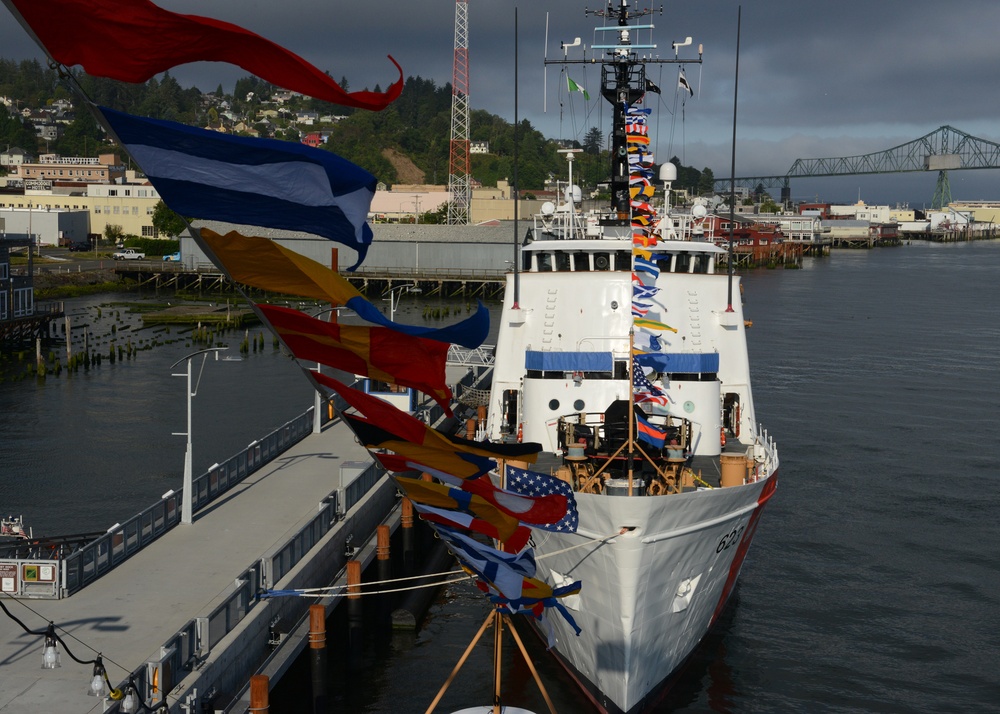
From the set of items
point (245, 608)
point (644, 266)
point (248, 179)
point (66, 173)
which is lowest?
point (245, 608)

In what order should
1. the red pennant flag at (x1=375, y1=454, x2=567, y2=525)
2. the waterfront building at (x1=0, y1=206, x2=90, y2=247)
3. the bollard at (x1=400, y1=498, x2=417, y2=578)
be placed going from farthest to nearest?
1. the waterfront building at (x1=0, y1=206, x2=90, y2=247)
2. the bollard at (x1=400, y1=498, x2=417, y2=578)
3. the red pennant flag at (x1=375, y1=454, x2=567, y2=525)

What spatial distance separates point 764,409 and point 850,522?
713 inches

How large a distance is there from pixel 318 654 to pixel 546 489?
8.67 meters

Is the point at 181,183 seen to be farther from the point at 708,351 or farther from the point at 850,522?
the point at 850,522

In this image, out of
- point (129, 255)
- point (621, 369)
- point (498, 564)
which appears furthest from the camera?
point (129, 255)

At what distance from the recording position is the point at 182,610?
2070 cm

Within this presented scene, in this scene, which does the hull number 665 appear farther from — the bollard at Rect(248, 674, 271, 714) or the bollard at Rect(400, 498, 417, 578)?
the bollard at Rect(400, 498, 417, 578)

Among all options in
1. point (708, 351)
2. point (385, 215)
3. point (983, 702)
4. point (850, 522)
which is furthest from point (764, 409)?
point (385, 215)

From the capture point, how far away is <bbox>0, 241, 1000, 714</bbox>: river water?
2456 cm

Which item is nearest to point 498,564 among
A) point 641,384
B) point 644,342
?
point 641,384

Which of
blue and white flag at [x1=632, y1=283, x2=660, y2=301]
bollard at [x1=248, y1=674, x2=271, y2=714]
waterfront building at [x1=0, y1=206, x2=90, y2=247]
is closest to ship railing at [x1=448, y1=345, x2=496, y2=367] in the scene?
blue and white flag at [x1=632, y1=283, x2=660, y2=301]

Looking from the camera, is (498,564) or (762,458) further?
(762,458)

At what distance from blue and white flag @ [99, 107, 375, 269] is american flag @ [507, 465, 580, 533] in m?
4.70

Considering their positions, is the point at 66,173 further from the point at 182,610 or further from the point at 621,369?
the point at 182,610
